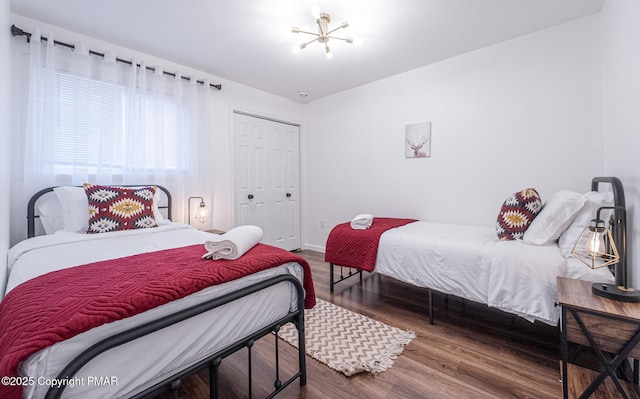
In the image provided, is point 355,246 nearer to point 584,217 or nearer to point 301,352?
point 301,352

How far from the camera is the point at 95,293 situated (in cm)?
96

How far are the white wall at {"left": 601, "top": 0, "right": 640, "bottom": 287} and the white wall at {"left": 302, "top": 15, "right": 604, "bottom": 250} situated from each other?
26 cm

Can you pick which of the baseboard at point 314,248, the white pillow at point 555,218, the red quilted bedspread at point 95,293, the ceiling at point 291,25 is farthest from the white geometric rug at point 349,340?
the ceiling at point 291,25

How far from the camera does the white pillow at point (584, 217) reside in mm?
1712

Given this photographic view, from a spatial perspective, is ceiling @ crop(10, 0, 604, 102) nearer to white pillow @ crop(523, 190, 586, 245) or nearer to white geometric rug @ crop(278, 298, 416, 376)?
white pillow @ crop(523, 190, 586, 245)

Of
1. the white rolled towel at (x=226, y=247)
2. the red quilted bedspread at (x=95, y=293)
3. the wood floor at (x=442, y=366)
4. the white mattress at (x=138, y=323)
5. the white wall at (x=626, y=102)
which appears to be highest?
the white wall at (x=626, y=102)

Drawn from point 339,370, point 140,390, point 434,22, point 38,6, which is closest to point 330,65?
point 434,22

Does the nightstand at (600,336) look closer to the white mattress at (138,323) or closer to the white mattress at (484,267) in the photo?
the white mattress at (484,267)

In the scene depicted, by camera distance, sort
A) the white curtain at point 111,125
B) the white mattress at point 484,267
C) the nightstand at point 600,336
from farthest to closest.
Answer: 1. the white curtain at point 111,125
2. the white mattress at point 484,267
3. the nightstand at point 600,336

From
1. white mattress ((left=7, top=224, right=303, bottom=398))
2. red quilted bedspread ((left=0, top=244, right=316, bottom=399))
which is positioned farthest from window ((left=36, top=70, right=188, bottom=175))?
red quilted bedspread ((left=0, top=244, right=316, bottom=399))

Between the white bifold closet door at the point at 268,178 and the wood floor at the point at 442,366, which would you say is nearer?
the wood floor at the point at 442,366

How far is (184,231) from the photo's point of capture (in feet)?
7.80

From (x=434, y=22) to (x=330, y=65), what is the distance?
120 cm

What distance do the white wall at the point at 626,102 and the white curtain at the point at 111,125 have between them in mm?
3606
